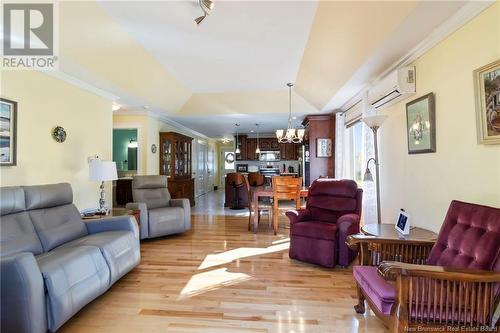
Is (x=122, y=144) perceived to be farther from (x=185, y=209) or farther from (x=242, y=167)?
(x=242, y=167)

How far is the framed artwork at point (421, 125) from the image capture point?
238cm

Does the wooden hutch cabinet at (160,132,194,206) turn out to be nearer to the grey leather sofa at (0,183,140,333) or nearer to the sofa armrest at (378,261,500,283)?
the grey leather sofa at (0,183,140,333)

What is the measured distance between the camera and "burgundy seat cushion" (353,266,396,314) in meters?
1.65

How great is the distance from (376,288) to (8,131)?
11.8 ft

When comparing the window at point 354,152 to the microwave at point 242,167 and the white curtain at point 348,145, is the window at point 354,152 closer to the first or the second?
the white curtain at point 348,145

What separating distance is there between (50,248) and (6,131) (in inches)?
50.7

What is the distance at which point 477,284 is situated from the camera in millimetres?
1480

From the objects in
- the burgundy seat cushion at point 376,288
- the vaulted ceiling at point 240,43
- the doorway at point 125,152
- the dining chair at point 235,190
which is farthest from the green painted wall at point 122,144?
the burgundy seat cushion at point 376,288

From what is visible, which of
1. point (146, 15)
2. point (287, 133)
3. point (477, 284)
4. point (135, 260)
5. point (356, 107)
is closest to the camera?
point (477, 284)

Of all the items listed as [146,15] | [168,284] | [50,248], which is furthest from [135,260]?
[146,15]

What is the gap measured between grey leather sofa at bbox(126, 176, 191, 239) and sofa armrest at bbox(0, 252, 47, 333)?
2.40m

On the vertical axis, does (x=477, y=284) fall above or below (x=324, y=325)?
above

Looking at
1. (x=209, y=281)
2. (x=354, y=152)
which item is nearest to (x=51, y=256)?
(x=209, y=281)

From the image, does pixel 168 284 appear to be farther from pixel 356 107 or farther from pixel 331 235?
pixel 356 107
